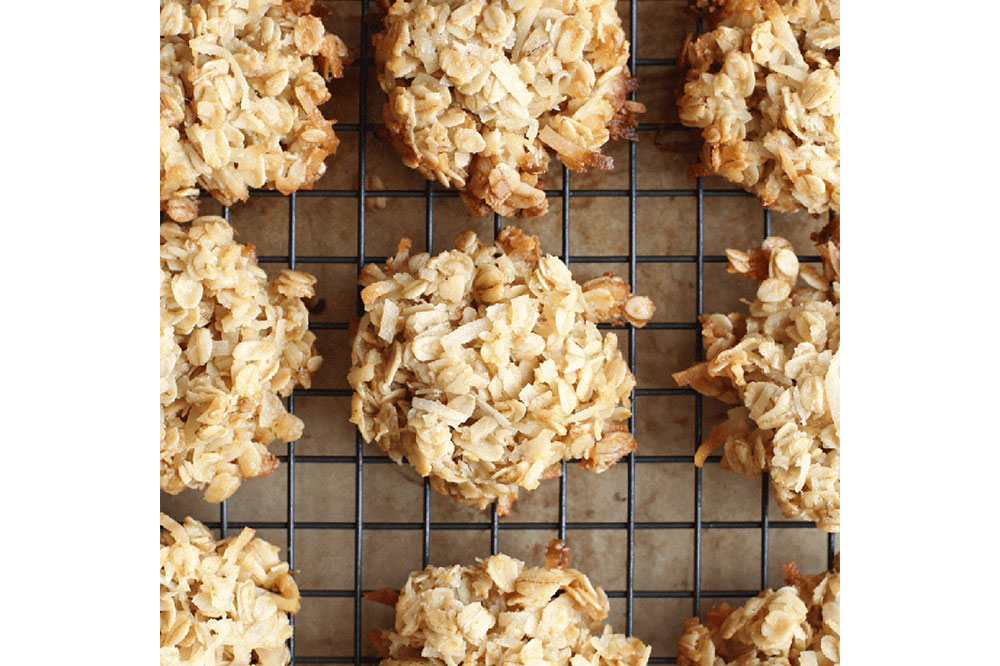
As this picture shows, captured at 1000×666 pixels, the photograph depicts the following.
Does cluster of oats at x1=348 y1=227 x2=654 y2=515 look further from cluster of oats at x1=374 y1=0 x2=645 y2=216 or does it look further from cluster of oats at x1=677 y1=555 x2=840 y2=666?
cluster of oats at x1=677 y1=555 x2=840 y2=666

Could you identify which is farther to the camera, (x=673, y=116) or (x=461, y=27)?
(x=673, y=116)

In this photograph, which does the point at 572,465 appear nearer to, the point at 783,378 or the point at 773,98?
the point at 783,378

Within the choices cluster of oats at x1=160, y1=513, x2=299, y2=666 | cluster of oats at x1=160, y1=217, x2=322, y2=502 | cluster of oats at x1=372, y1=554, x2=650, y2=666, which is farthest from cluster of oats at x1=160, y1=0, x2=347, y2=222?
cluster of oats at x1=372, y1=554, x2=650, y2=666

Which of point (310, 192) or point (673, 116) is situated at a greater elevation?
point (673, 116)
